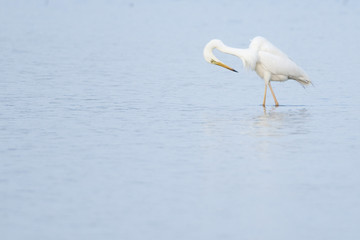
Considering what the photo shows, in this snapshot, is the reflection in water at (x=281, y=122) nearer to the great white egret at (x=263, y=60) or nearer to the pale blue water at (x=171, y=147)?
the pale blue water at (x=171, y=147)

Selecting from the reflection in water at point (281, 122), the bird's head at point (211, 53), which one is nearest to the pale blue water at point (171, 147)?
the reflection in water at point (281, 122)

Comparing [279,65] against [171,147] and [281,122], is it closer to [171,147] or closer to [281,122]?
[281,122]

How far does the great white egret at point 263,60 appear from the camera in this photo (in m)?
14.0

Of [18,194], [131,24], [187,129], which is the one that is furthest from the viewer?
[131,24]

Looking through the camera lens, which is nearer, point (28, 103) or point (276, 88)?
point (28, 103)

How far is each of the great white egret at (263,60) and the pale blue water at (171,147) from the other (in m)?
0.51

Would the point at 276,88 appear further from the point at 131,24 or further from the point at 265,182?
the point at 131,24

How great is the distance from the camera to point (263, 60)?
552 inches

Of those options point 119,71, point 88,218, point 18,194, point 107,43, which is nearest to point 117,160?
point 18,194

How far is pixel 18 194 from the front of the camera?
25.5ft

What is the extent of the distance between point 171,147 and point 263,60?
4.49 meters

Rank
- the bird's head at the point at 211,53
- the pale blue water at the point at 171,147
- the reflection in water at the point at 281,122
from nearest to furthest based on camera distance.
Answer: the pale blue water at the point at 171,147 < the reflection in water at the point at 281,122 < the bird's head at the point at 211,53

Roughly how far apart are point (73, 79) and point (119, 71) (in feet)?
6.21

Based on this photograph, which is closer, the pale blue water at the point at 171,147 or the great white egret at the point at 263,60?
the pale blue water at the point at 171,147
